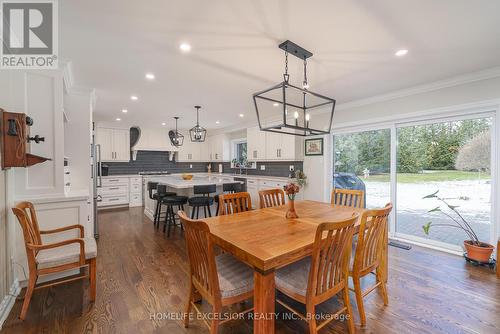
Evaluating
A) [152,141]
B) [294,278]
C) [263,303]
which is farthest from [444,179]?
[152,141]

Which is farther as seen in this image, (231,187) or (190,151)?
(190,151)

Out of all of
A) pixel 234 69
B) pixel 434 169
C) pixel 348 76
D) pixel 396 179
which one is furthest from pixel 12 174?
pixel 434 169

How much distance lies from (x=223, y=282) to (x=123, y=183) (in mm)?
5936

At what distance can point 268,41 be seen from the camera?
2102 mm

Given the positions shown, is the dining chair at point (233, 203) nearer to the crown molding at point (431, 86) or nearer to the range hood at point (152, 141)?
the crown molding at point (431, 86)

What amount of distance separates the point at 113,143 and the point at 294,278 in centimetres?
652

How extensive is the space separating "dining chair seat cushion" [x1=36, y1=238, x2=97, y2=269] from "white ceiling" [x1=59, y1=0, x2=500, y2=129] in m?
1.95

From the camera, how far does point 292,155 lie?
506 cm

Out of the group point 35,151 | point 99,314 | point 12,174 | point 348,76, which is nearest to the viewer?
point 99,314

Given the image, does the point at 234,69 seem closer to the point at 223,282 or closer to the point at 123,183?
the point at 223,282

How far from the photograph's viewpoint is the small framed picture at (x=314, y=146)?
4.68 meters

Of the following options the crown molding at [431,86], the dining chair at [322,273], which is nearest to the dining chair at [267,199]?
the dining chair at [322,273]

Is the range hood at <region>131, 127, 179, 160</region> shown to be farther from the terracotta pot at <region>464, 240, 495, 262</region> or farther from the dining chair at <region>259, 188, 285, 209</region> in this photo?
the terracotta pot at <region>464, 240, 495, 262</region>

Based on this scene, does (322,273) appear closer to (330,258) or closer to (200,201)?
(330,258)
